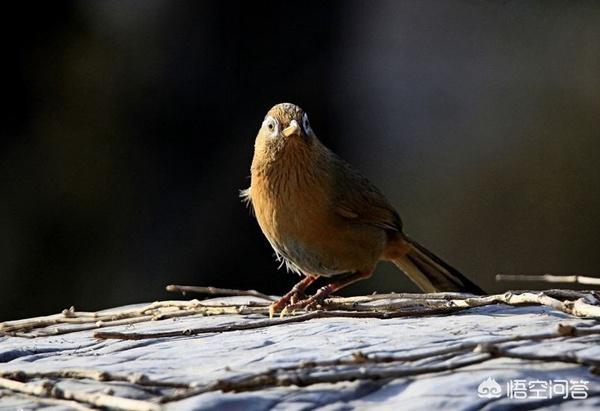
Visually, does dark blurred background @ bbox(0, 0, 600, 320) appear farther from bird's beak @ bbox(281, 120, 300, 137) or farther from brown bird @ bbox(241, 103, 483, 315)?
bird's beak @ bbox(281, 120, 300, 137)

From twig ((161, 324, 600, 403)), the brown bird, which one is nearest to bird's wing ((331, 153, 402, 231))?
the brown bird

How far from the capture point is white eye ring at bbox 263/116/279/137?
5.04 m

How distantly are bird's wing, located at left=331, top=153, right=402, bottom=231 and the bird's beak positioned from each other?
1.21 feet

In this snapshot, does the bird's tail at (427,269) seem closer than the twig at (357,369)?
No

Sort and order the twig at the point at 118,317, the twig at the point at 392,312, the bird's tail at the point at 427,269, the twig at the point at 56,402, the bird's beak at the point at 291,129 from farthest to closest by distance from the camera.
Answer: the bird's tail at the point at 427,269, the bird's beak at the point at 291,129, the twig at the point at 118,317, the twig at the point at 392,312, the twig at the point at 56,402

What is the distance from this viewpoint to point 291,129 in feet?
16.2

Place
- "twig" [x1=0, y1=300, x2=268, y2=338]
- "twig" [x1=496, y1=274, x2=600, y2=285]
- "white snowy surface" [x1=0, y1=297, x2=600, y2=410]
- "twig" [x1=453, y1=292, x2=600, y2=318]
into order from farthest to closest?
1. "twig" [x1=0, y1=300, x2=268, y2=338]
2. "twig" [x1=496, y1=274, x2=600, y2=285]
3. "twig" [x1=453, y1=292, x2=600, y2=318]
4. "white snowy surface" [x1=0, y1=297, x2=600, y2=410]

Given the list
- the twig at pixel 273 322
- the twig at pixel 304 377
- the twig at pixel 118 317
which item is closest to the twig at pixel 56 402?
the twig at pixel 304 377

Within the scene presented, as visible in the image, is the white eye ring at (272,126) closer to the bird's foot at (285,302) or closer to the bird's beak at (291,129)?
the bird's beak at (291,129)

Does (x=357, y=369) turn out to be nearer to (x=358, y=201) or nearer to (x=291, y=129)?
(x=291, y=129)

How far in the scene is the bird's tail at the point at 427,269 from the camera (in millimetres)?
5523

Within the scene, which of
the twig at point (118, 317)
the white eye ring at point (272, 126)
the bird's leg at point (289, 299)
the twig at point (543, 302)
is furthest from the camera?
the white eye ring at point (272, 126)

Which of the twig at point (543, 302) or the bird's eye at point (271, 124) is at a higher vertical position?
the bird's eye at point (271, 124)

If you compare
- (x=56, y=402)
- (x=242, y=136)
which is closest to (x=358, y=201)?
(x=56, y=402)
